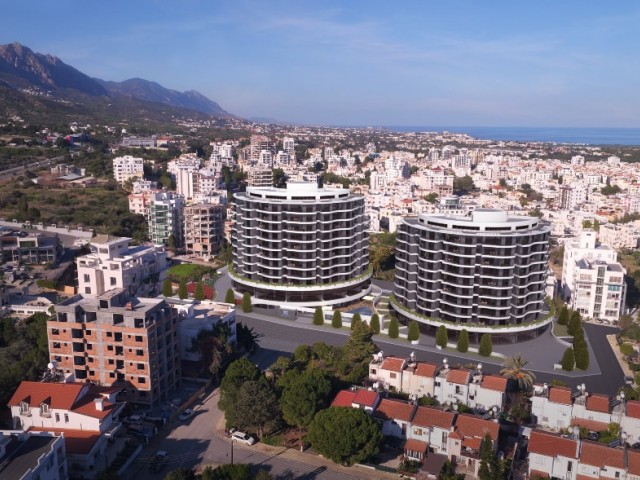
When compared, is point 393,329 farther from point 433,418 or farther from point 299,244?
point 433,418

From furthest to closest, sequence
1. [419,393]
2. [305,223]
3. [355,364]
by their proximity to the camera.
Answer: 1. [305,223]
2. [355,364]
3. [419,393]

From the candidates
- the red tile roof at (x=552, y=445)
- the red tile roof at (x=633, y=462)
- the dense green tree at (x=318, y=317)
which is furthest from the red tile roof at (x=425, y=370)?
the dense green tree at (x=318, y=317)

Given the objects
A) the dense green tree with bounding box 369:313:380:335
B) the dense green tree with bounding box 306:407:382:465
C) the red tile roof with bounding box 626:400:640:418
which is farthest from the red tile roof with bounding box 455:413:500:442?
the dense green tree with bounding box 369:313:380:335

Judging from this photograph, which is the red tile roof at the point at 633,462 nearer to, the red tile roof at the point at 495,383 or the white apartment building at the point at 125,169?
the red tile roof at the point at 495,383

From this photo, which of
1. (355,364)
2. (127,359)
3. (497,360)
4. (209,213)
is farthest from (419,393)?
(209,213)

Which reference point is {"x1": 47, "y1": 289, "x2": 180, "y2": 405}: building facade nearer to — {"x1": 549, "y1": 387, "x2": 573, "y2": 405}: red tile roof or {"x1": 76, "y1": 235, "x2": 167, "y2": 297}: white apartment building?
{"x1": 76, "y1": 235, "x2": 167, "y2": 297}: white apartment building

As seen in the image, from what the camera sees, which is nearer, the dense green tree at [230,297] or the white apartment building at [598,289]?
the white apartment building at [598,289]

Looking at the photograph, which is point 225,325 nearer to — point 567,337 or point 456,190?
point 567,337
